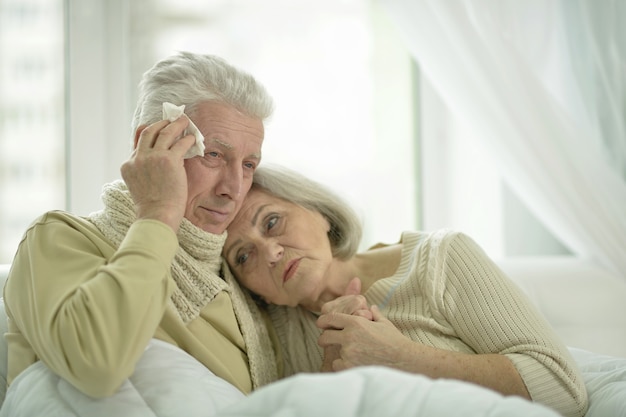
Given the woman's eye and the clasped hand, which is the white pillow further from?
the woman's eye

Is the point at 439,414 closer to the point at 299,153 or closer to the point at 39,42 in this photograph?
the point at 299,153

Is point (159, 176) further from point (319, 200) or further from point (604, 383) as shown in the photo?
point (604, 383)

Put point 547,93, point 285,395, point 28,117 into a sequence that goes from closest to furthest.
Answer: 1. point 285,395
2. point 547,93
3. point 28,117

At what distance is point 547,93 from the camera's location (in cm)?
248

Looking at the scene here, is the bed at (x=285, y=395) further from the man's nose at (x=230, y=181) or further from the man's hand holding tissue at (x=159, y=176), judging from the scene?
the man's nose at (x=230, y=181)

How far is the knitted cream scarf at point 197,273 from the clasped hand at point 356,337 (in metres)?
0.17

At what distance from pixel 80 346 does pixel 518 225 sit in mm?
2426

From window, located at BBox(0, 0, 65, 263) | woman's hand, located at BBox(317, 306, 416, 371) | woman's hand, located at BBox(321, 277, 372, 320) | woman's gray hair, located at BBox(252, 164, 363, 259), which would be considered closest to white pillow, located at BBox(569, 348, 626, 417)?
woman's hand, located at BBox(317, 306, 416, 371)

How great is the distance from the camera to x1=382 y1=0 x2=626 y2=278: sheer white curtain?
97.7 inches

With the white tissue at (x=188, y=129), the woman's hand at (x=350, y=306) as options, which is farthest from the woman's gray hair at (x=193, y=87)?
the woman's hand at (x=350, y=306)

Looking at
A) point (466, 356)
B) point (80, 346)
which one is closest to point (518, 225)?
point (466, 356)

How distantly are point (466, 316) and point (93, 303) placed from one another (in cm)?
86

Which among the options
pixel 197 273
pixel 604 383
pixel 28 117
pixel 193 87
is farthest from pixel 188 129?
pixel 28 117

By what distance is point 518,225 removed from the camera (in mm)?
3219
